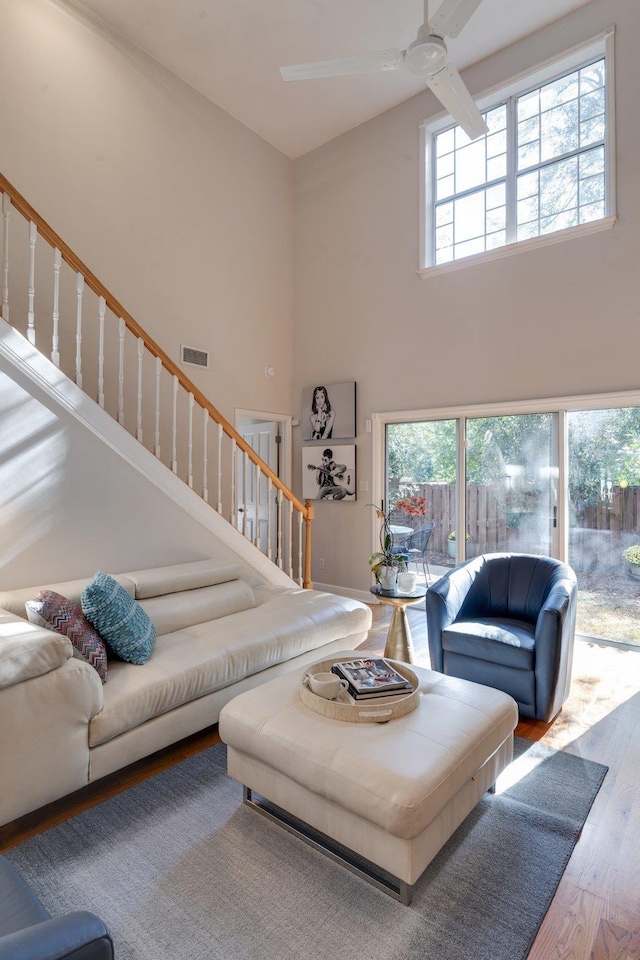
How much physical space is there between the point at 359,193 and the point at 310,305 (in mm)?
1328

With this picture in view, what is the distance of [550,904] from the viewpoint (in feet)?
5.35

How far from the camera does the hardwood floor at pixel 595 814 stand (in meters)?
1.53

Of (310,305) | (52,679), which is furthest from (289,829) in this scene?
(310,305)

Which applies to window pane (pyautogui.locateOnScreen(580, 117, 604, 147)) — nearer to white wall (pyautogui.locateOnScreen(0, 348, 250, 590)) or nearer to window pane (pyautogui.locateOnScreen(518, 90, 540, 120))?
window pane (pyautogui.locateOnScreen(518, 90, 540, 120))

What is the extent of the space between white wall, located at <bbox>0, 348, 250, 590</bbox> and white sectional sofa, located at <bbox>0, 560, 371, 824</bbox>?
210mm

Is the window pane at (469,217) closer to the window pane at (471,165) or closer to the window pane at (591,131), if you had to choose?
the window pane at (471,165)

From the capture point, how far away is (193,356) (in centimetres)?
525

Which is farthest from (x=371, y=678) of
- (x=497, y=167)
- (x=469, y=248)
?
(x=497, y=167)

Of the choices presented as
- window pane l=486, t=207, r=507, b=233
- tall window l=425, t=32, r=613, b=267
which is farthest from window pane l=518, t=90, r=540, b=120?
window pane l=486, t=207, r=507, b=233

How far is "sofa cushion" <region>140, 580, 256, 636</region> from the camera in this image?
2.94 m

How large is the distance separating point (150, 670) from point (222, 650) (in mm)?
400

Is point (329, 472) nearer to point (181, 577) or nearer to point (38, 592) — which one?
point (181, 577)

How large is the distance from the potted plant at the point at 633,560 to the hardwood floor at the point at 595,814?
0.72m

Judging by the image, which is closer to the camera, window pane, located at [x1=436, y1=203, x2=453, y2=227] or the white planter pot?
the white planter pot
